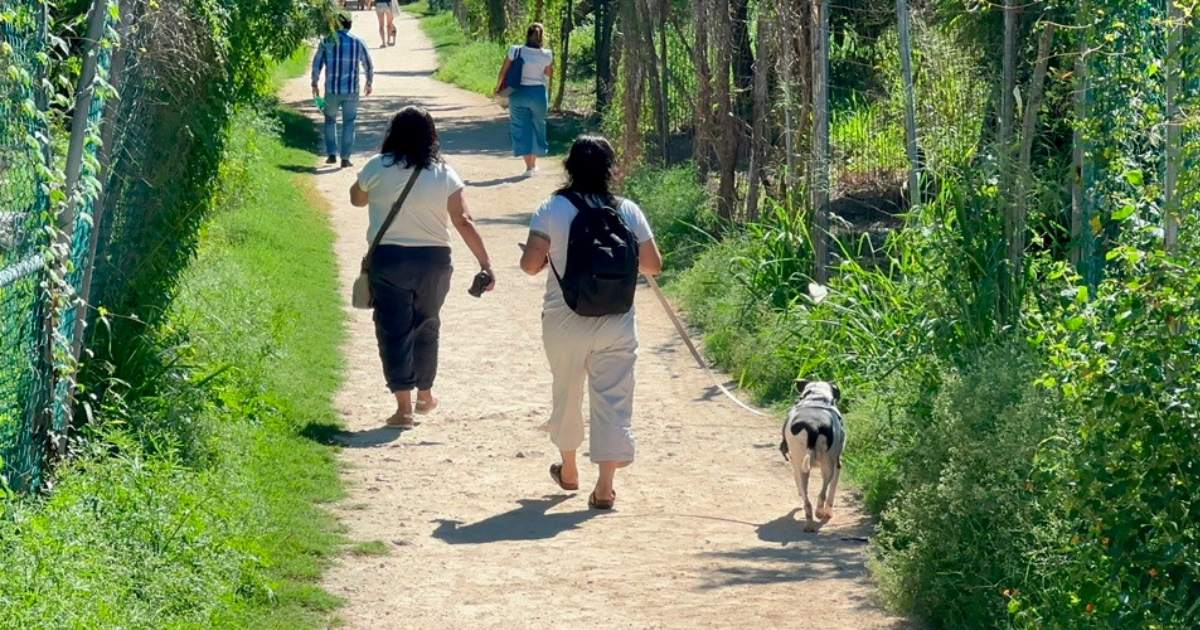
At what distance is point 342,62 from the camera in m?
18.6

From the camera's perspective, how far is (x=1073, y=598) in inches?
205

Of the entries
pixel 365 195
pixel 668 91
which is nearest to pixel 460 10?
pixel 668 91

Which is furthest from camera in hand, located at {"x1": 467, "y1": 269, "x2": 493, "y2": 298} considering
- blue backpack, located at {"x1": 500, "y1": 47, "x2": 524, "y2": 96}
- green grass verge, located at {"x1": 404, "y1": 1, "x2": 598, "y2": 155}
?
green grass verge, located at {"x1": 404, "y1": 1, "x2": 598, "y2": 155}

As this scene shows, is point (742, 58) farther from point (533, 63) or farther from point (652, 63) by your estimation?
point (533, 63)

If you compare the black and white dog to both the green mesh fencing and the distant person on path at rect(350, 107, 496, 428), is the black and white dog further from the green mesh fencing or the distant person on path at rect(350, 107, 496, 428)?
the green mesh fencing

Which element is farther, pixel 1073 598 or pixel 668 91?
pixel 668 91

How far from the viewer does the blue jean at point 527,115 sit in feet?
63.1

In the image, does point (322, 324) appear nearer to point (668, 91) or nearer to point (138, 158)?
point (138, 158)

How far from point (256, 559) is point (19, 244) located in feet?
4.68

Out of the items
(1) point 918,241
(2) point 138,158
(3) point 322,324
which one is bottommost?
(3) point 322,324

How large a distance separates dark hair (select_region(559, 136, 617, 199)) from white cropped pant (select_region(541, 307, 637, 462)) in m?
0.55

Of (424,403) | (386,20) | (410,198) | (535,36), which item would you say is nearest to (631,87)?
(535,36)

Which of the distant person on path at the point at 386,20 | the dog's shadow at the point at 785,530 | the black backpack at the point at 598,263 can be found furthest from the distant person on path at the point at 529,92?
the distant person on path at the point at 386,20

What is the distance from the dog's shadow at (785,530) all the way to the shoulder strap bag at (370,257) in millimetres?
2640
